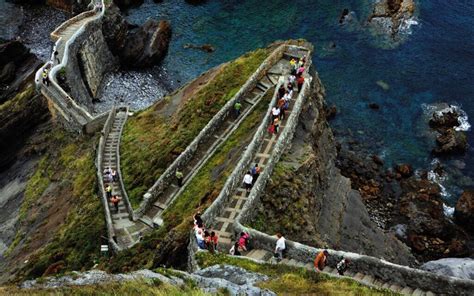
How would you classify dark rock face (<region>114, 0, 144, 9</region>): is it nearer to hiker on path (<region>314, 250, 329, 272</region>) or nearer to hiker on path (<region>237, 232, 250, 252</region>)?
hiker on path (<region>237, 232, 250, 252</region>)

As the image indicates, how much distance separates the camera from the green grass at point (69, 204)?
1559 inches

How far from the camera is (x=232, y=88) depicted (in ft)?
167

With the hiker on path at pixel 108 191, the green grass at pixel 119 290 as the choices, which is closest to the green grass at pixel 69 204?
the hiker on path at pixel 108 191

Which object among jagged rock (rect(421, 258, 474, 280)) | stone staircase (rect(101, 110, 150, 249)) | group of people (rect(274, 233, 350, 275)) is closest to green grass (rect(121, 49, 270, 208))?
stone staircase (rect(101, 110, 150, 249))

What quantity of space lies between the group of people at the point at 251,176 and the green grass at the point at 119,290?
44.1 ft

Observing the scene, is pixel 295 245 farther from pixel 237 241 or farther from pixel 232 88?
pixel 232 88

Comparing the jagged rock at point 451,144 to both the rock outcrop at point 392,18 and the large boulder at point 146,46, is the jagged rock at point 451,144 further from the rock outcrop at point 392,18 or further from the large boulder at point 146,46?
the large boulder at point 146,46

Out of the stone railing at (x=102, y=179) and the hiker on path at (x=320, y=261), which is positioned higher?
the hiker on path at (x=320, y=261)

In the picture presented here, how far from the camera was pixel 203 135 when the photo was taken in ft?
145

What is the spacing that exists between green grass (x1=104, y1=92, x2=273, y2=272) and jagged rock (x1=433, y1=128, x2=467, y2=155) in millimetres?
25836

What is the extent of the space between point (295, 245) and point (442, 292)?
7803 mm

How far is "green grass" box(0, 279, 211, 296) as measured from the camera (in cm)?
2116

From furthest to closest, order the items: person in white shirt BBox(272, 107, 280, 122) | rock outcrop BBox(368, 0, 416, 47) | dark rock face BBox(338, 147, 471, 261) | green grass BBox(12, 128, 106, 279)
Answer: rock outcrop BBox(368, 0, 416, 47) → dark rock face BBox(338, 147, 471, 261) → person in white shirt BBox(272, 107, 280, 122) → green grass BBox(12, 128, 106, 279)

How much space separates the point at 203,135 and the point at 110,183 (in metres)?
9.02
